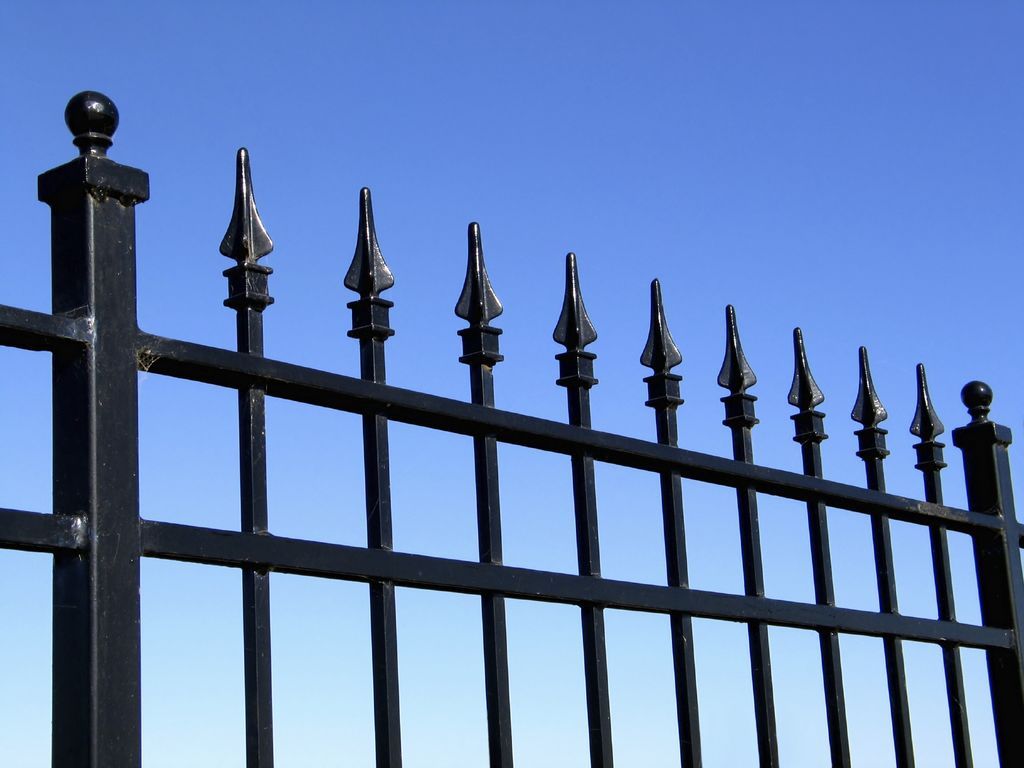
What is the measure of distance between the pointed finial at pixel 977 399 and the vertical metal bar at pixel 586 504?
169cm

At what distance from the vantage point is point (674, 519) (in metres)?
3.14

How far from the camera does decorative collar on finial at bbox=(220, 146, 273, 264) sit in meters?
2.60

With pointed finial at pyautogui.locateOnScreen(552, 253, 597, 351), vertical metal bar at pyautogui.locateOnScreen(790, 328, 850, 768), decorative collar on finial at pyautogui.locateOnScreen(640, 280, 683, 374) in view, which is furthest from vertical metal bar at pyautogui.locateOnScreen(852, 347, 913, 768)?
pointed finial at pyautogui.locateOnScreen(552, 253, 597, 351)

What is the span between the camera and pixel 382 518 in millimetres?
2574

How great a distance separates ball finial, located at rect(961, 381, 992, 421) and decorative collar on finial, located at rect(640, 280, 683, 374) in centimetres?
139

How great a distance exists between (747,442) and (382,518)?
4.04 ft

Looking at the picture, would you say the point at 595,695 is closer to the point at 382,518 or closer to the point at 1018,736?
the point at 382,518

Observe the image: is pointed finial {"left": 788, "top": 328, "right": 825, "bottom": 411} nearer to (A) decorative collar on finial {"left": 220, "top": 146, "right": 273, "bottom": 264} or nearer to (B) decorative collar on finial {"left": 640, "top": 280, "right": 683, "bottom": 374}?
(B) decorative collar on finial {"left": 640, "top": 280, "right": 683, "bottom": 374}

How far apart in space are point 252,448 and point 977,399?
2.67 metres

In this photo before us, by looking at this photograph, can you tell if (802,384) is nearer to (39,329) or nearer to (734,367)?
(734,367)

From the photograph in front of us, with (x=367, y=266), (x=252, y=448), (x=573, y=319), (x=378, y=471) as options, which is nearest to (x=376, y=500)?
(x=378, y=471)

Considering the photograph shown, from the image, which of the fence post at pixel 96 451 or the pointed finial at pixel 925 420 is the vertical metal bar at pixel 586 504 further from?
the pointed finial at pixel 925 420

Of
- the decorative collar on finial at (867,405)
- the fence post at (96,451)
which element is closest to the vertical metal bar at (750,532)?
the decorative collar on finial at (867,405)

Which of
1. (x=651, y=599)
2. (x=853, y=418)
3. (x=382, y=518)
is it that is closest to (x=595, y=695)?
(x=651, y=599)
